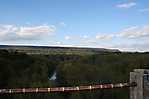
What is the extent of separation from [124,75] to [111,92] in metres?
4.50

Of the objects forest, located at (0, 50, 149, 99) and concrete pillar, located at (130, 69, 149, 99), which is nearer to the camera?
concrete pillar, located at (130, 69, 149, 99)

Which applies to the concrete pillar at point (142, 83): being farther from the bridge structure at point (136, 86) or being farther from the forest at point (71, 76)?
the forest at point (71, 76)

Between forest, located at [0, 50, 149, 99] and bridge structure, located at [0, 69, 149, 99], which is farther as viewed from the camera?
forest, located at [0, 50, 149, 99]

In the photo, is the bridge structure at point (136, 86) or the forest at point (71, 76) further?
the forest at point (71, 76)

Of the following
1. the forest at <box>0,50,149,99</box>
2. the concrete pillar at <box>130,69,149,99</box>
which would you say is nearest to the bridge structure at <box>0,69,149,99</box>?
the concrete pillar at <box>130,69,149,99</box>

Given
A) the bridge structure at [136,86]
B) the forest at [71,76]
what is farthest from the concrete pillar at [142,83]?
the forest at [71,76]

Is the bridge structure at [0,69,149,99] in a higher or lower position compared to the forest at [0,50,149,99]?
higher

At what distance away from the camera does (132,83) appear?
5141 millimetres

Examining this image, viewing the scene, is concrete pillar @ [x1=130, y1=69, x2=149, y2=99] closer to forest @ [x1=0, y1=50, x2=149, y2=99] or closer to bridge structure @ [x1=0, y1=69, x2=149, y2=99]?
bridge structure @ [x1=0, y1=69, x2=149, y2=99]

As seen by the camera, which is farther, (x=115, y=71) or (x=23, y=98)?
(x=115, y=71)

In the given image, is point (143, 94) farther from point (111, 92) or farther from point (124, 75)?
point (124, 75)

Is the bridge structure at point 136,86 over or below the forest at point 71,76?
over

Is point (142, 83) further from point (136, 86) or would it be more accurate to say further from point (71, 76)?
point (71, 76)

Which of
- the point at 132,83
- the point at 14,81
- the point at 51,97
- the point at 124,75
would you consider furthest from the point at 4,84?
the point at 132,83
